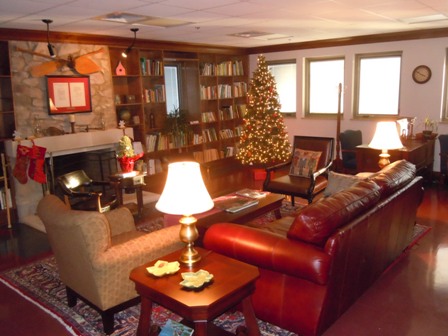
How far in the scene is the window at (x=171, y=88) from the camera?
8117 mm

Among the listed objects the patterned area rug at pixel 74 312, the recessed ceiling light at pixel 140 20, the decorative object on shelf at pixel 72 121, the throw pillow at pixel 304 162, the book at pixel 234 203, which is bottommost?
the patterned area rug at pixel 74 312

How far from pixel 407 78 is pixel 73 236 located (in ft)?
21.4

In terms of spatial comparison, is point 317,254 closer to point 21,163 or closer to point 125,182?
point 125,182

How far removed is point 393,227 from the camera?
3.50 m

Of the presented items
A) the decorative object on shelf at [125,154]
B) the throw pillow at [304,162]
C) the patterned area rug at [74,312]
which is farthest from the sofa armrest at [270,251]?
the throw pillow at [304,162]

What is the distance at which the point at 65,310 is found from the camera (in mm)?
3326

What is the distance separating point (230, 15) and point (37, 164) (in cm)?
306

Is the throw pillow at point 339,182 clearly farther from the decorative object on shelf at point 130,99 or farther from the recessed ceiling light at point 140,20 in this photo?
the decorative object on shelf at point 130,99

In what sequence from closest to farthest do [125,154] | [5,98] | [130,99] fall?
[5,98] → [125,154] → [130,99]

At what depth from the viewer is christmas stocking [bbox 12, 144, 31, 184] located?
5.24 meters

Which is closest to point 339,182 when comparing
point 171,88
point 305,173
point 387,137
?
point 387,137

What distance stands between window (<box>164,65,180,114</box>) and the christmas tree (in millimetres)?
1637

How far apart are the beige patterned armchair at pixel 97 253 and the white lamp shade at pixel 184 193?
56 centimetres

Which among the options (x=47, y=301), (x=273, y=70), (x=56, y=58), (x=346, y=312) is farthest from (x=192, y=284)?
(x=273, y=70)
